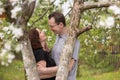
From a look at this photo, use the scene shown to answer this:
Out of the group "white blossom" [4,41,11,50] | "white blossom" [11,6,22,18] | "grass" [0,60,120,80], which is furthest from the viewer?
"grass" [0,60,120,80]

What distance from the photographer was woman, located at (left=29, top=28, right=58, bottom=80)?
4254mm

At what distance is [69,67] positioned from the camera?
4.20m

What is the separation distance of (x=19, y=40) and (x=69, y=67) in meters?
0.62

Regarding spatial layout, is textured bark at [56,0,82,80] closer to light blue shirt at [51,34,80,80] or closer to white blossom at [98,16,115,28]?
light blue shirt at [51,34,80,80]

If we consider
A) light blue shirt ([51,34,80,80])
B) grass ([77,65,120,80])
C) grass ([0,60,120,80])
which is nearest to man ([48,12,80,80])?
light blue shirt ([51,34,80,80])

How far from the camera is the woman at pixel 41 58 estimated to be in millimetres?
Result: 4254

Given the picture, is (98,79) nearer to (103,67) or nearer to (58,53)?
(103,67)

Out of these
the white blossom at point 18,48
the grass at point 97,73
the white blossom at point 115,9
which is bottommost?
the grass at point 97,73

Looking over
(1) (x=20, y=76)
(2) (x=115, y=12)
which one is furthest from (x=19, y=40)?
(1) (x=20, y=76)

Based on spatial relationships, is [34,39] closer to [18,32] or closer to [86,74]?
[18,32]

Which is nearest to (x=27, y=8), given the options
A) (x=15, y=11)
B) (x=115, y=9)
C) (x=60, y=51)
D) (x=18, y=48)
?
(x=15, y=11)

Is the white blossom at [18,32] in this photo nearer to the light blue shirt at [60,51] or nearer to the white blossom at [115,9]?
the light blue shirt at [60,51]

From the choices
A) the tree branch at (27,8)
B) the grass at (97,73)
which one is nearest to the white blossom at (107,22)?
the tree branch at (27,8)

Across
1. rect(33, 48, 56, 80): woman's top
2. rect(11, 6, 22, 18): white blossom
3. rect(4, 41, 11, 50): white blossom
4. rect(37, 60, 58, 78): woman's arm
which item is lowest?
rect(37, 60, 58, 78): woman's arm
